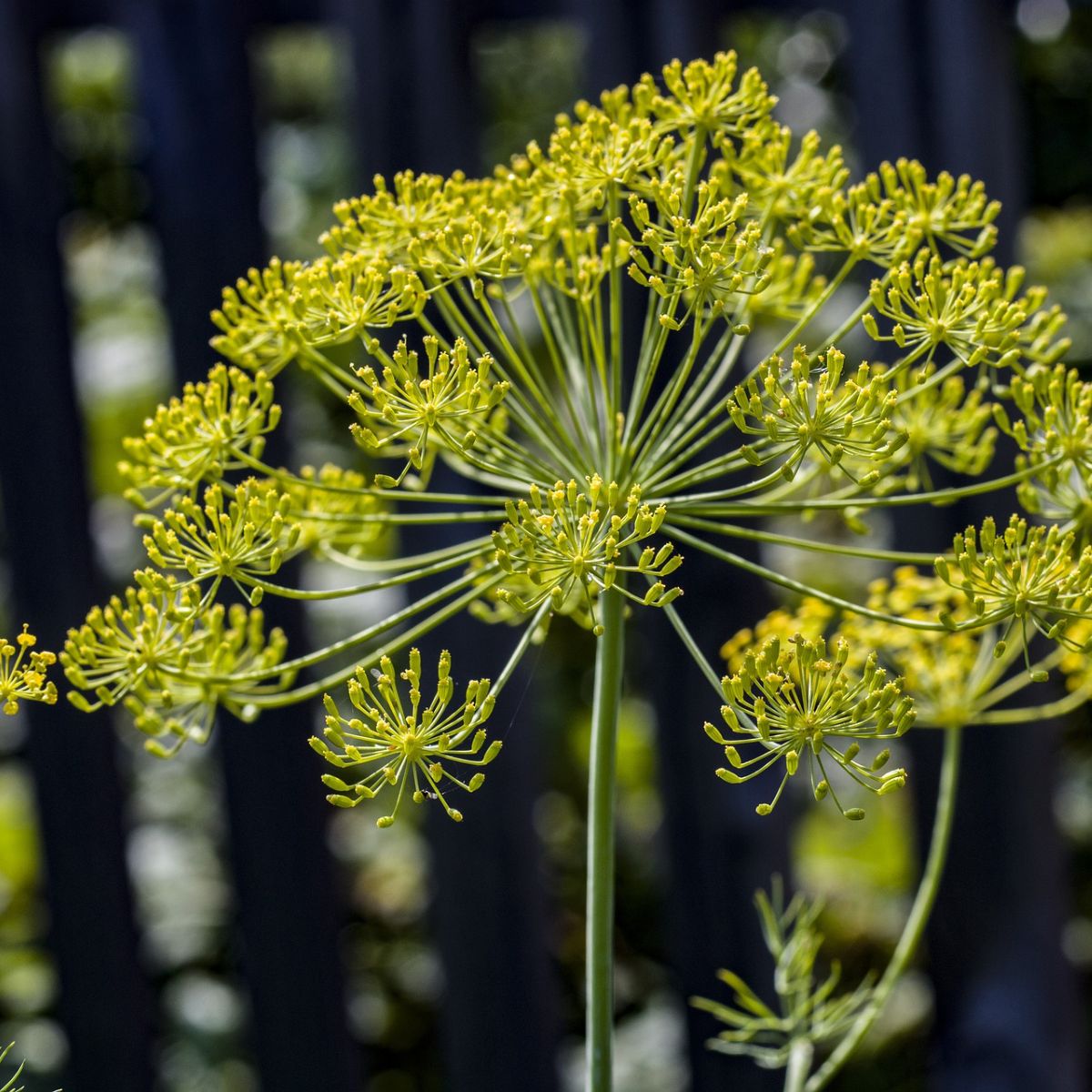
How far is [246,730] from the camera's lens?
1462mm

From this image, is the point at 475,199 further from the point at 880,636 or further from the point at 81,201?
the point at 81,201

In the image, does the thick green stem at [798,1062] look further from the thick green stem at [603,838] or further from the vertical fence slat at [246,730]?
the vertical fence slat at [246,730]

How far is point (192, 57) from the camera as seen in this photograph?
142 cm

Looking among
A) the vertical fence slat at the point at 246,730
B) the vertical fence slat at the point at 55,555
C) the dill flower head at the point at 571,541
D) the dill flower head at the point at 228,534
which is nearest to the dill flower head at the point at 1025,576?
the dill flower head at the point at 571,541

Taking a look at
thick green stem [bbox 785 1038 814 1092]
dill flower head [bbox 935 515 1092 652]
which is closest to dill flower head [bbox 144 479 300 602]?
dill flower head [bbox 935 515 1092 652]

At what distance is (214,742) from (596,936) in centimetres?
112

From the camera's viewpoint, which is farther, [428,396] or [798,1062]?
[798,1062]

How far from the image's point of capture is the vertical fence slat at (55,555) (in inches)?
57.5

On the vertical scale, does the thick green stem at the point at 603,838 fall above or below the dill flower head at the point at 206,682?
below

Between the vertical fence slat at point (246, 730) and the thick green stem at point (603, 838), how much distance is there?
3.28 feet

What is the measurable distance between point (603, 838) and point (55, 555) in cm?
118

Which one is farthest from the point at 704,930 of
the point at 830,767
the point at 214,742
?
the point at 214,742

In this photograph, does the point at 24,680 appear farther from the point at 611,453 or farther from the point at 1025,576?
the point at 1025,576

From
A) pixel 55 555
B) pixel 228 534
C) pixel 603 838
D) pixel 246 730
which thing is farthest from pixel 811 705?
pixel 55 555
